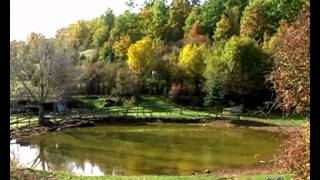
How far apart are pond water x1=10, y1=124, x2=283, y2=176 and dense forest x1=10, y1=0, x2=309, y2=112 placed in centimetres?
532

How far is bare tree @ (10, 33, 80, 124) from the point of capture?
116ft

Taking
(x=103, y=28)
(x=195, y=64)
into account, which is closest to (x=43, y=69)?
(x=195, y=64)

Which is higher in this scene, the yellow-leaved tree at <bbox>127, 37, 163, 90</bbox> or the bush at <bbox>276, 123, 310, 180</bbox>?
the yellow-leaved tree at <bbox>127, 37, 163, 90</bbox>

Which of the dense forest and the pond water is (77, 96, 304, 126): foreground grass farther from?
the pond water

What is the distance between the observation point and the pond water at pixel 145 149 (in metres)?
20.0

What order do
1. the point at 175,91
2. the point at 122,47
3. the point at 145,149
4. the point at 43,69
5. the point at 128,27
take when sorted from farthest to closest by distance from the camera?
the point at 128,27 < the point at 122,47 < the point at 175,91 < the point at 43,69 < the point at 145,149

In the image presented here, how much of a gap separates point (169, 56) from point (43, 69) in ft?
62.7

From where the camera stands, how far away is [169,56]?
169 ft

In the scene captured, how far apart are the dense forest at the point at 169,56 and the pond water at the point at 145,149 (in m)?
5.32

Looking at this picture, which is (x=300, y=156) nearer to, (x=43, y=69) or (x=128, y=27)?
(x=43, y=69)

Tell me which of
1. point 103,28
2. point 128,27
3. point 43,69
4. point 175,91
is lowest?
point 175,91

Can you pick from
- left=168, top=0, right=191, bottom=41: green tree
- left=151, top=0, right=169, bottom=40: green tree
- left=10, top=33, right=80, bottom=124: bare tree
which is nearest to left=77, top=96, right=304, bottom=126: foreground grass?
left=10, top=33, right=80, bottom=124: bare tree
